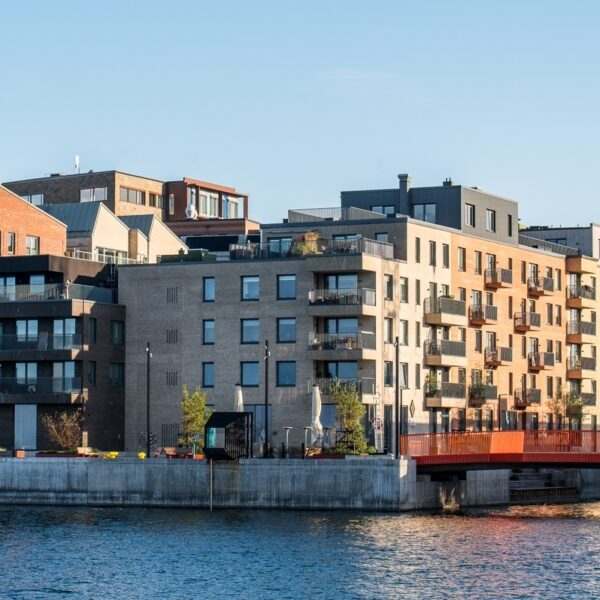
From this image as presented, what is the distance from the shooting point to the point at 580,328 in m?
149

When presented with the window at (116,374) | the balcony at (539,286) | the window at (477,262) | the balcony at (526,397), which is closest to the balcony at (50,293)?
the window at (116,374)

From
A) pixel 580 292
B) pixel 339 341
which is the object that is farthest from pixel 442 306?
pixel 580 292

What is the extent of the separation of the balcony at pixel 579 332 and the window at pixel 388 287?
33.5 meters

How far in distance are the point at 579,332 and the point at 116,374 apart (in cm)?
4556

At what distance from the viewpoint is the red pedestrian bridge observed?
99188mm

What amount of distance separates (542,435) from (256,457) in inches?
624

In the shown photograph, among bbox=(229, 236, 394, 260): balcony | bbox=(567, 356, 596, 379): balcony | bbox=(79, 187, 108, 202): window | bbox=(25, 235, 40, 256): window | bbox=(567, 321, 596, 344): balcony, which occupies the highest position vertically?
bbox=(79, 187, 108, 202): window

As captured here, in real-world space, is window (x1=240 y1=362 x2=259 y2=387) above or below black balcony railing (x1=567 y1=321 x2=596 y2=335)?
below

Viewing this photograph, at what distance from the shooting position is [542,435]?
328ft

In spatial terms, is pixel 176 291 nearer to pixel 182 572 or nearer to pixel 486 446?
pixel 486 446

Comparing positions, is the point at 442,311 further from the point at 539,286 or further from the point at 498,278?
the point at 539,286

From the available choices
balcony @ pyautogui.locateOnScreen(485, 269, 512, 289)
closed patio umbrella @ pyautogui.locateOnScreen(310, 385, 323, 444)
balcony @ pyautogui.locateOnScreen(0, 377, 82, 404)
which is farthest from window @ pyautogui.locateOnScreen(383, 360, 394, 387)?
balcony @ pyautogui.locateOnScreen(0, 377, 82, 404)

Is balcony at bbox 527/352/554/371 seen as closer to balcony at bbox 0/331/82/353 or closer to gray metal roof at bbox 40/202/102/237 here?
gray metal roof at bbox 40/202/102/237

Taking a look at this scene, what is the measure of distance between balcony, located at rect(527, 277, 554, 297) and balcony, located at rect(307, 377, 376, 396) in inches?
1200
